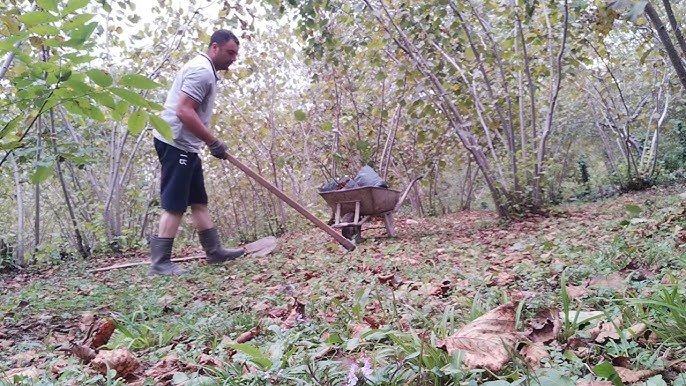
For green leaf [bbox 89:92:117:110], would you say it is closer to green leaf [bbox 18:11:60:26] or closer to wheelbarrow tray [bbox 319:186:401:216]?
green leaf [bbox 18:11:60:26]

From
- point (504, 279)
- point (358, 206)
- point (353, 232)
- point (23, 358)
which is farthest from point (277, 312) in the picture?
point (353, 232)

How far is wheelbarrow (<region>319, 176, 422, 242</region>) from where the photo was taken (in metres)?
5.13

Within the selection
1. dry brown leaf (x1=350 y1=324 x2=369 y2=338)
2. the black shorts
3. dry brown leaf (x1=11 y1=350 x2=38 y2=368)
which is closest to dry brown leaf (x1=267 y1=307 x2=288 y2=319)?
dry brown leaf (x1=350 y1=324 x2=369 y2=338)

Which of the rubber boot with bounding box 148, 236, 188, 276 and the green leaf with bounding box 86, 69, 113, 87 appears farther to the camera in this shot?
the rubber boot with bounding box 148, 236, 188, 276

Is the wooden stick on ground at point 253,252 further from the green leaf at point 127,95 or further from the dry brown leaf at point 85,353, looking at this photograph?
the green leaf at point 127,95

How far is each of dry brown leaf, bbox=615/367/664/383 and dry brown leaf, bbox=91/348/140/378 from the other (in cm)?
126

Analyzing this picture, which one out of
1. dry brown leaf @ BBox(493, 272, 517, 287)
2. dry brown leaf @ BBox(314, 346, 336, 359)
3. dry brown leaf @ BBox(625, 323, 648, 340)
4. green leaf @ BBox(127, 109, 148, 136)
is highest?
green leaf @ BBox(127, 109, 148, 136)

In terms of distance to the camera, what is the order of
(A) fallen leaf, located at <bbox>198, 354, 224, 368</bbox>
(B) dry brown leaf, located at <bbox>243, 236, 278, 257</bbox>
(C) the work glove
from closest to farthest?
1. (A) fallen leaf, located at <bbox>198, 354, 224, 368</bbox>
2. (C) the work glove
3. (B) dry brown leaf, located at <bbox>243, 236, 278, 257</bbox>

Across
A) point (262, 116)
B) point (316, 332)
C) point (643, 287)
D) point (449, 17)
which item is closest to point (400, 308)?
point (316, 332)

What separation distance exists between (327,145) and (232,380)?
7978mm

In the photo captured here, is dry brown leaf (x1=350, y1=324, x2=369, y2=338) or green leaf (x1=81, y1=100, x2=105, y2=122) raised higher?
green leaf (x1=81, y1=100, x2=105, y2=122)

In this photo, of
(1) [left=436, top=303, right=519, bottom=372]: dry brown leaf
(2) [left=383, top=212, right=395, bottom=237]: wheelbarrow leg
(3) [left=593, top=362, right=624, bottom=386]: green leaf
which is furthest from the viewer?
(2) [left=383, top=212, right=395, bottom=237]: wheelbarrow leg

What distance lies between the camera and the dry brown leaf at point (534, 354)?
1176 mm

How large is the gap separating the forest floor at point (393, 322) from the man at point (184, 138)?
0.40m
